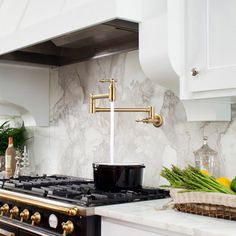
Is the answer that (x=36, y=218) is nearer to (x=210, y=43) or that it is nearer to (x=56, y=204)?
(x=56, y=204)

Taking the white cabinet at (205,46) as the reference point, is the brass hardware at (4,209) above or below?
below

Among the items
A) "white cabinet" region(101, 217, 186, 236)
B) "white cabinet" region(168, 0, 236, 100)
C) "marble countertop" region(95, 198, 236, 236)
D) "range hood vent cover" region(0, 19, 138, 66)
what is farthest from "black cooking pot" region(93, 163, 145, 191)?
"range hood vent cover" region(0, 19, 138, 66)

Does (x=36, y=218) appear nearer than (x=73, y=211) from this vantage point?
No

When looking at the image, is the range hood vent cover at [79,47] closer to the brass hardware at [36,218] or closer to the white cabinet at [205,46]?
the white cabinet at [205,46]

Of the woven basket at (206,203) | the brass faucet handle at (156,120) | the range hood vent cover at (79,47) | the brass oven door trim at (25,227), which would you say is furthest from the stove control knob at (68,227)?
the range hood vent cover at (79,47)

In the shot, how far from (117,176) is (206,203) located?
0.55 meters

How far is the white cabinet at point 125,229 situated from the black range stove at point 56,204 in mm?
44

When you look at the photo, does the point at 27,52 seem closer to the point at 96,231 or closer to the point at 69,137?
the point at 69,137

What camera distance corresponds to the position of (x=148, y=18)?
6.58 ft

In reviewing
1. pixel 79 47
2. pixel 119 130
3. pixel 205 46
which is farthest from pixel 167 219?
pixel 79 47

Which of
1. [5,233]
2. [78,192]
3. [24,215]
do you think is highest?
[78,192]

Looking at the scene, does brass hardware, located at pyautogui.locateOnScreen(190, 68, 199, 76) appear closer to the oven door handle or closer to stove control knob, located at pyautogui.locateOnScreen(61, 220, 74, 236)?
stove control knob, located at pyautogui.locateOnScreen(61, 220, 74, 236)

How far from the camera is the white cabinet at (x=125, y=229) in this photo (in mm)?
1584

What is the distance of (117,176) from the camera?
6.78 ft
